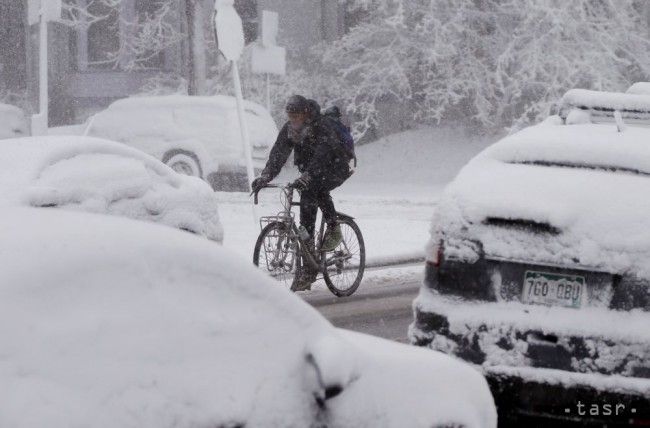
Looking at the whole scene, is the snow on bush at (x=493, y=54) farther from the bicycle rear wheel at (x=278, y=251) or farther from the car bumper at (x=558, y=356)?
the car bumper at (x=558, y=356)

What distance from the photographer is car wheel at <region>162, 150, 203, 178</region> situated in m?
20.5

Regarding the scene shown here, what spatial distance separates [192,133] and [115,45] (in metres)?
13.4

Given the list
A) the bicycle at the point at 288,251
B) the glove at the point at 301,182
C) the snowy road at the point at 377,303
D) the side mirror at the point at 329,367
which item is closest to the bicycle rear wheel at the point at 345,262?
the bicycle at the point at 288,251

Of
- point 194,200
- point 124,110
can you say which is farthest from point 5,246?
point 124,110

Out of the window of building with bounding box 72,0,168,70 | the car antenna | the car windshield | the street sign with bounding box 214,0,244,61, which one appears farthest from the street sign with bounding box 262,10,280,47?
the window of building with bounding box 72,0,168,70

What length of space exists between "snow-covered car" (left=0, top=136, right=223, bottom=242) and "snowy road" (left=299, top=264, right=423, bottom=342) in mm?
1221

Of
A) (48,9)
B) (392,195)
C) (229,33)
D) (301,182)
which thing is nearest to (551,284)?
(301,182)

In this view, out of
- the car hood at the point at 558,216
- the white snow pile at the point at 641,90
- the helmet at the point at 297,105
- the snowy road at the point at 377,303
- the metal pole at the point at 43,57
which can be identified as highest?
the metal pole at the point at 43,57

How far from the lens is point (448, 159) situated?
90.3ft

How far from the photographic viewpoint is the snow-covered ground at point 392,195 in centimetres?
1463

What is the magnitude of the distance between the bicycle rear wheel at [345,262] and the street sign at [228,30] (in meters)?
4.23

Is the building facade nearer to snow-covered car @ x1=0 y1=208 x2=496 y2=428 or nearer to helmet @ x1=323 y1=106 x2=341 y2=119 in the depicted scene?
helmet @ x1=323 y1=106 x2=341 y2=119

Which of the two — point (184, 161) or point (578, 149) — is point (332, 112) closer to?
point (578, 149)

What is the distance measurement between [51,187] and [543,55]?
1863cm
